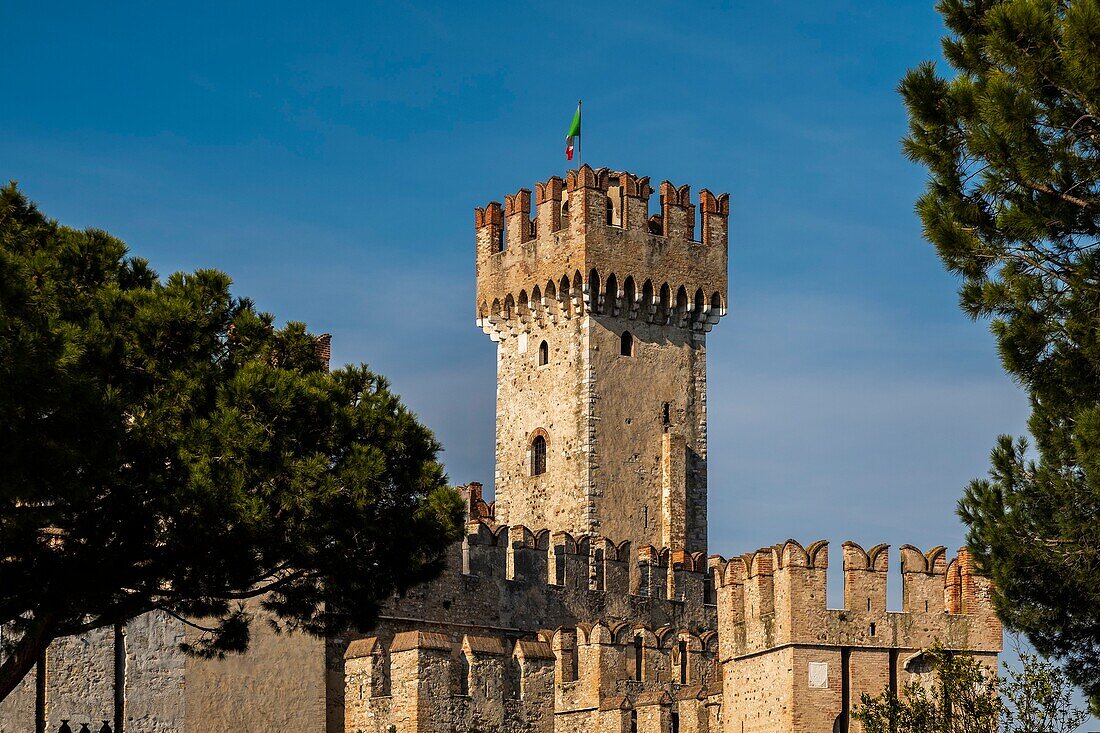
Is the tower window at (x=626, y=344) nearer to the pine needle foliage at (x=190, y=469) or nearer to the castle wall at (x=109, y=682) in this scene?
the castle wall at (x=109, y=682)

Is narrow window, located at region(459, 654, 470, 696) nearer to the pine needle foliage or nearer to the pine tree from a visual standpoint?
the pine needle foliage

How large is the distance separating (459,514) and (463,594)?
1330 centimetres

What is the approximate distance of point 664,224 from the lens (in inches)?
2034

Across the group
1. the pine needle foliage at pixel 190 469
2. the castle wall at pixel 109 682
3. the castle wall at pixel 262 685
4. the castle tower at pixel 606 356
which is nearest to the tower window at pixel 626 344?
the castle tower at pixel 606 356

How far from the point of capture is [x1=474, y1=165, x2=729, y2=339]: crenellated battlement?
1976 inches

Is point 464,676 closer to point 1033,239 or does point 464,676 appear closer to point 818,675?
point 818,675

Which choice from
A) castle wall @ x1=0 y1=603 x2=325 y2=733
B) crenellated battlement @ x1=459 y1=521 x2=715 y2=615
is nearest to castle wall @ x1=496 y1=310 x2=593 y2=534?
crenellated battlement @ x1=459 y1=521 x2=715 y2=615

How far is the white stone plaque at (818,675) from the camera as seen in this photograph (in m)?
33.5

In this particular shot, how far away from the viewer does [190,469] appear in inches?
958

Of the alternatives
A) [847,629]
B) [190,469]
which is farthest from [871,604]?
[190,469]

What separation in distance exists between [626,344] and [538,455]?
331 cm

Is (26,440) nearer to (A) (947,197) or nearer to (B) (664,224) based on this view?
(A) (947,197)

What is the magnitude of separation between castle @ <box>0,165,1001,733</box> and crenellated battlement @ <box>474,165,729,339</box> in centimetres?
5

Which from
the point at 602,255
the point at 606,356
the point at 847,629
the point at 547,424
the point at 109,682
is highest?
the point at 602,255
